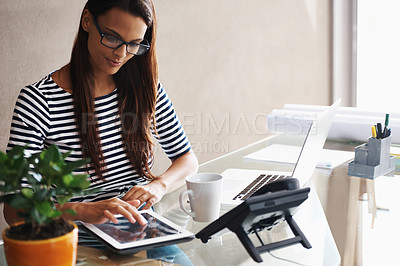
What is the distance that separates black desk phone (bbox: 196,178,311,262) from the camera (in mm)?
957

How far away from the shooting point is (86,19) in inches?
55.7

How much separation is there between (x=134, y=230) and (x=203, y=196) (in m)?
0.20

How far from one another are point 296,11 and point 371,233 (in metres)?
2.99

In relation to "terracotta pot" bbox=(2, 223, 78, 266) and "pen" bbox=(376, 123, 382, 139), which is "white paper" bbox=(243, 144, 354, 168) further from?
"terracotta pot" bbox=(2, 223, 78, 266)

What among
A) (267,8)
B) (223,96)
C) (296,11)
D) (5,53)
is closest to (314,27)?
(296,11)

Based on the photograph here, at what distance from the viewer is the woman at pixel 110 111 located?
4.43 ft

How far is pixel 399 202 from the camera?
54.6 inches

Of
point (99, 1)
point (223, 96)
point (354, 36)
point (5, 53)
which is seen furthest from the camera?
point (354, 36)

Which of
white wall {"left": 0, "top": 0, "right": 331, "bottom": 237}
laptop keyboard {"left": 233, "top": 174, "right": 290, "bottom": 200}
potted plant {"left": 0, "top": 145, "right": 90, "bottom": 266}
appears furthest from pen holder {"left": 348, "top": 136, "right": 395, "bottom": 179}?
white wall {"left": 0, "top": 0, "right": 331, "bottom": 237}

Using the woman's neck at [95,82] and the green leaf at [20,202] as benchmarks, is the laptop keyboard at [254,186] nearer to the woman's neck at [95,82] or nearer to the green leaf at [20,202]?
the woman's neck at [95,82]

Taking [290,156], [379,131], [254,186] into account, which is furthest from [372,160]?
[254,186]

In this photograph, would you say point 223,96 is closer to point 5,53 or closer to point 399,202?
point 5,53

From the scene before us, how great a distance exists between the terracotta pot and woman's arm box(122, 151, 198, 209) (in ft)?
1.66

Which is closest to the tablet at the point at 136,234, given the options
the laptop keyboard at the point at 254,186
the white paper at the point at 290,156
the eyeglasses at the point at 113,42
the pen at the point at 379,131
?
the laptop keyboard at the point at 254,186
